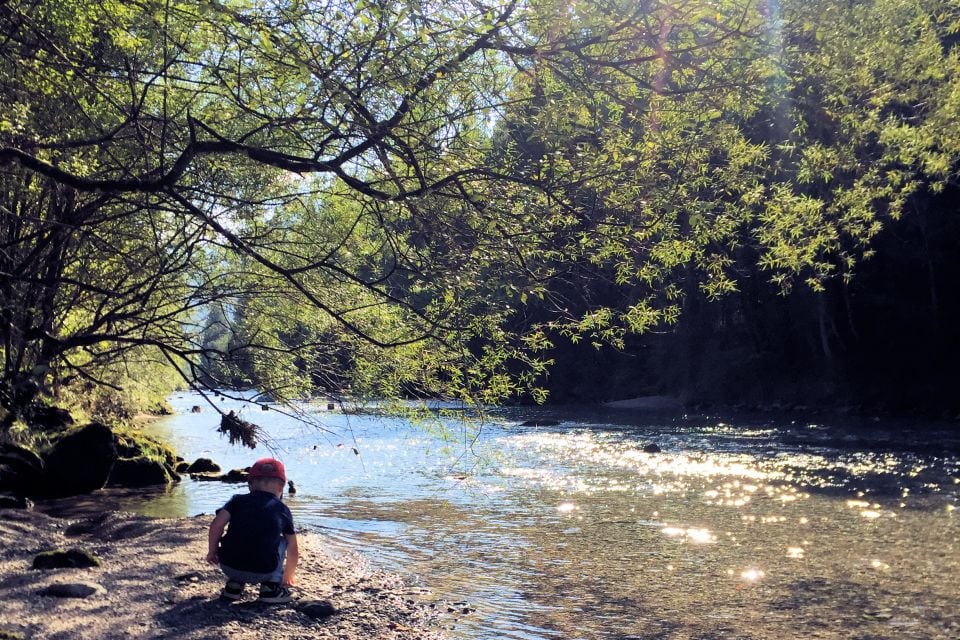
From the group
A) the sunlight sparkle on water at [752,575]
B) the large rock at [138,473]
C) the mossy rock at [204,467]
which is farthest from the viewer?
the mossy rock at [204,467]

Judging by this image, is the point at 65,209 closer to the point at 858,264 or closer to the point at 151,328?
the point at 151,328

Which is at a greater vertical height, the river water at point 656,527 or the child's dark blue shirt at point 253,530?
the child's dark blue shirt at point 253,530

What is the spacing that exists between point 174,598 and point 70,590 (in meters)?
1.00

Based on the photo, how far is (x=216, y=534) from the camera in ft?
25.7

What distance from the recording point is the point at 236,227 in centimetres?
1125

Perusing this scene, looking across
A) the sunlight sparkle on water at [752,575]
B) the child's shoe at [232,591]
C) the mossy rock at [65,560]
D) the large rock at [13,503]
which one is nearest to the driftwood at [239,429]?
the child's shoe at [232,591]

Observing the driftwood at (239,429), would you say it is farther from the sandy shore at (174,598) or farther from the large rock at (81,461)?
the large rock at (81,461)

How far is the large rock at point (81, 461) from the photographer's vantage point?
1945 cm

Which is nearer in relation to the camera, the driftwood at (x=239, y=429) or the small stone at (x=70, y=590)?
the small stone at (x=70, y=590)

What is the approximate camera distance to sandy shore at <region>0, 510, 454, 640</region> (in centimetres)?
Answer: 756

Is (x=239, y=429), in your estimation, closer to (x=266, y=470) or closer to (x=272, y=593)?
(x=266, y=470)

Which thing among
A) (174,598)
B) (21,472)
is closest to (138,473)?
(21,472)

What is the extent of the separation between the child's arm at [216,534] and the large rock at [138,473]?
1558cm

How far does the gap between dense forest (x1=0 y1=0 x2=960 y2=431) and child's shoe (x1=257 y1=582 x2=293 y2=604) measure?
2.49m
